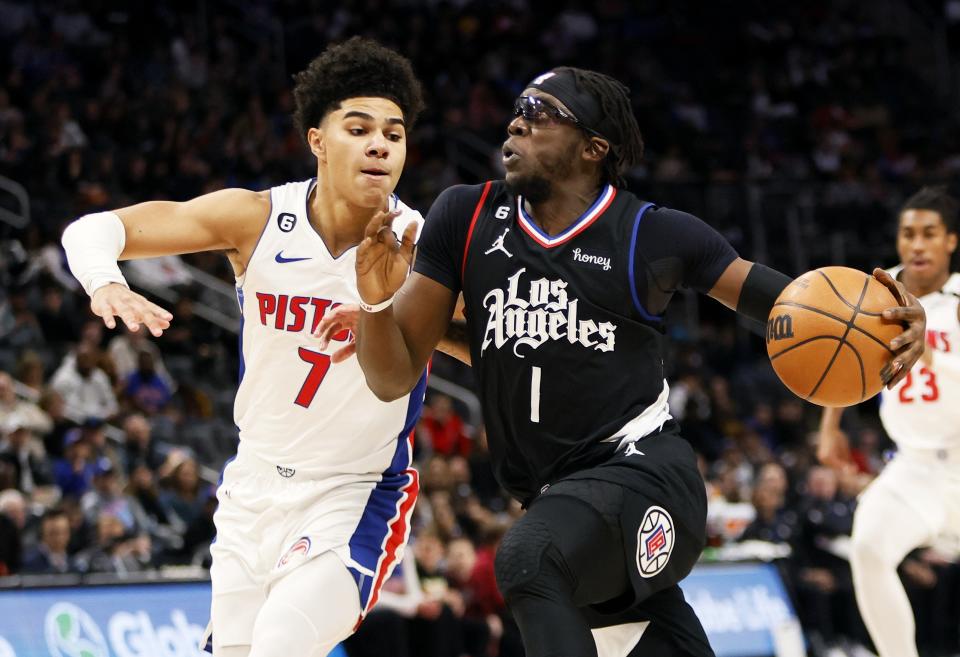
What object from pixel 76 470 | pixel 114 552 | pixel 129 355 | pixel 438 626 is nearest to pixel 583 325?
pixel 438 626

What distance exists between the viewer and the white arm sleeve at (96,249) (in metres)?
4.53

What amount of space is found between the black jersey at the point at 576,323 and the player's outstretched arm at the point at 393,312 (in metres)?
0.16

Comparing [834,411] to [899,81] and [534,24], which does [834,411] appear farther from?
[899,81]

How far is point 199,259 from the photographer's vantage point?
1442 centimetres

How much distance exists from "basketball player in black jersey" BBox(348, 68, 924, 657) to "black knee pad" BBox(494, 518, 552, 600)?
0.06m

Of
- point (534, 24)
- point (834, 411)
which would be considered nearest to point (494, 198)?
point (834, 411)

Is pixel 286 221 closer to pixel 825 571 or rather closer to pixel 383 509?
pixel 383 509

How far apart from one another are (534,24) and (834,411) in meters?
14.9

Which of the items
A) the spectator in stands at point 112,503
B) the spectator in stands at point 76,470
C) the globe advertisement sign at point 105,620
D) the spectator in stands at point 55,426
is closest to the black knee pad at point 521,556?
the globe advertisement sign at point 105,620

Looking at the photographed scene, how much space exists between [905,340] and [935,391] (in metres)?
3.53

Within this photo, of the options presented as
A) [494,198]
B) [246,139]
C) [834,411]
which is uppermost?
[246,139]

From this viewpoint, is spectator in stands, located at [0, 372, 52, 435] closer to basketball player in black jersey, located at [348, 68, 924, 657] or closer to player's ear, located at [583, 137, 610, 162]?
basketball player in black jersey, located at [348, 68, 924, 657]

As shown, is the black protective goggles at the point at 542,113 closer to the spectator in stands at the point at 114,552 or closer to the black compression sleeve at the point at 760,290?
the black compression sleeve at the point at 760,290

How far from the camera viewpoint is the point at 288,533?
481cm
